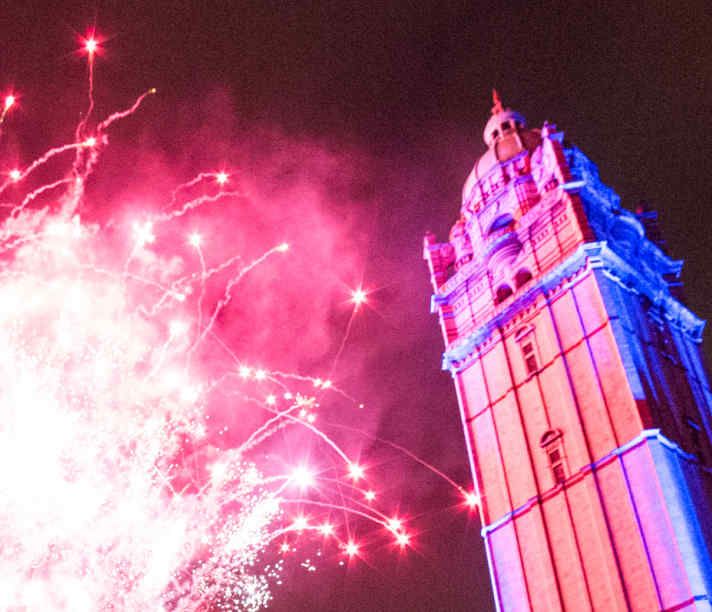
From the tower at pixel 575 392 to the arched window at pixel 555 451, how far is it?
75 mm

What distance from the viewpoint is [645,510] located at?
99.0 feet

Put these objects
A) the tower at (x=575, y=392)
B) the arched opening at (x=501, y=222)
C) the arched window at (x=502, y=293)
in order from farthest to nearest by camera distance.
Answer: the arched opening at (x=501, y=222)
the arched window at (x=502, y=293)
the tower at (x=575, y=392)

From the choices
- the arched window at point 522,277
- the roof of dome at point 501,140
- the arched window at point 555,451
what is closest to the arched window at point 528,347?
the arched window at point 522,277

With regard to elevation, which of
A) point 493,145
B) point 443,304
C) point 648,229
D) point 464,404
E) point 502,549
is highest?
point 493,145

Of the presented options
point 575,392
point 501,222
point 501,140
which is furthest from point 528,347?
point 501,140

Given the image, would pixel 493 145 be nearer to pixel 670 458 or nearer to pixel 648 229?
pixel 648 229

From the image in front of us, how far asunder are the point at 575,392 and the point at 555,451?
8.26ft

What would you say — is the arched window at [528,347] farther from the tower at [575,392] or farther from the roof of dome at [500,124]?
the roof of dome at [500,124]

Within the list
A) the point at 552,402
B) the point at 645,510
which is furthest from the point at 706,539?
the point at 552,402

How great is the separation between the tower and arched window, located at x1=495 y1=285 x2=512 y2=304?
67mm

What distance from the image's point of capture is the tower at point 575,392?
30.4 m

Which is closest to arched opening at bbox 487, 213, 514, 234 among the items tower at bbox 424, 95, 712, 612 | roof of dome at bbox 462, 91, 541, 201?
tower at bbox 424, 95, 712, 612

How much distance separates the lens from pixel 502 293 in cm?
4138

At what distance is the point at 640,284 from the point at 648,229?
30.2 ft
